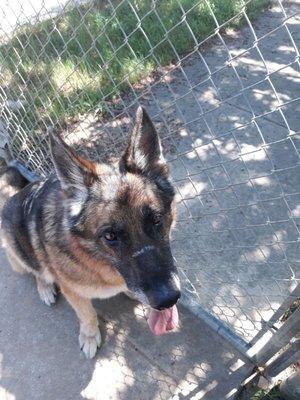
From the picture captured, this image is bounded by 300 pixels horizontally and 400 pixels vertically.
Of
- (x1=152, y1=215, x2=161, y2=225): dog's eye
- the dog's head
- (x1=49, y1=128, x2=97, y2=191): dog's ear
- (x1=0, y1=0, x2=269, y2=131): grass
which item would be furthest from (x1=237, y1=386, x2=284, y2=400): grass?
(x1=0, y1=0, x2=269, y2=131): grass

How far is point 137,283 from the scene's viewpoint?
203 cm

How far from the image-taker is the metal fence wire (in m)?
2.93

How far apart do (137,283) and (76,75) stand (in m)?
3.22

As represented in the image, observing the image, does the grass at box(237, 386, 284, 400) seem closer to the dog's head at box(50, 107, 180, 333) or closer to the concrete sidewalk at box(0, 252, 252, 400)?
the concrete sidewalk at box(0, 252, 252, 400)

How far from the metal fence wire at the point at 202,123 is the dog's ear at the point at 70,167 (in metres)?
0.80

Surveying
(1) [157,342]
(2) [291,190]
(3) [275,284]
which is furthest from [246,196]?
(1) [157,342]

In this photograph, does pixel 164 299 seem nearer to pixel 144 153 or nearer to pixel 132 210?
pixel 132 210

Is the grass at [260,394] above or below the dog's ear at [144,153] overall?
below

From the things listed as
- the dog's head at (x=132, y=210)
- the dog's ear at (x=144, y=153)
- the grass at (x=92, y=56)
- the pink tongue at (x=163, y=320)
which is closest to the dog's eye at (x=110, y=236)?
the dog's head at (x=132, y=210)

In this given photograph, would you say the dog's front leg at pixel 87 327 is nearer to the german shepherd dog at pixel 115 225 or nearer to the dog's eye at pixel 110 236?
the german shepherd dog at pixel 115 225

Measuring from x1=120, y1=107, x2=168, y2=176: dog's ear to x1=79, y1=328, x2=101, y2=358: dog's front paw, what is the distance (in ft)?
4.39

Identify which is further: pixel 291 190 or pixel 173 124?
pixel 173 124

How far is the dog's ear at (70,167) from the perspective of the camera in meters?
1.90

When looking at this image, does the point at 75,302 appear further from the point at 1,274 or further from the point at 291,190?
the point at 291,190
